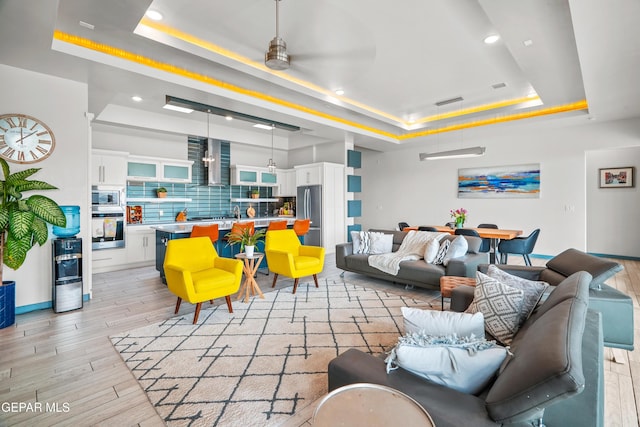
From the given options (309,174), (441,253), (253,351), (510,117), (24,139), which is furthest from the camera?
(309,174)

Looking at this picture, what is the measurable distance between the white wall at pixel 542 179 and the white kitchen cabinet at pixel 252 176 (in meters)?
3.68

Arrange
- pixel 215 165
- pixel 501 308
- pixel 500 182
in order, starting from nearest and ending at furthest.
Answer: pixel 501 308
pixel 500 182
pixel 215 165

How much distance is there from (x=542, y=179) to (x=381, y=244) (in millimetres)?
4282

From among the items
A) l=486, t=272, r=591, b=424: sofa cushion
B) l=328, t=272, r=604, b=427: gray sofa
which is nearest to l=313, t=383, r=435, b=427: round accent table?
l=328, t=272, r=604, b=427: gray sofa

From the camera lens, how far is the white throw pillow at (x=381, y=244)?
5027 millimetres

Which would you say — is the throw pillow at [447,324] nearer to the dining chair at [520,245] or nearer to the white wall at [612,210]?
the dining chair at [520,245]

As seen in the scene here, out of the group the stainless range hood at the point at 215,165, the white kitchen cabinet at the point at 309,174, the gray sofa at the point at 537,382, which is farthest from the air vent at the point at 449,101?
the gray sofa at the point at 537,382

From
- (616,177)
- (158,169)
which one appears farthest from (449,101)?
(158,169)

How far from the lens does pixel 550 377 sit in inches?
34.1

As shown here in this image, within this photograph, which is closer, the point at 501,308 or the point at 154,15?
the point at 501,308

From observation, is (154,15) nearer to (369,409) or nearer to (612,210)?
(369,409)

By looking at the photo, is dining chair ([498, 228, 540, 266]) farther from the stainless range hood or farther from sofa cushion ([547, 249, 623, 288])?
the stainless range hood

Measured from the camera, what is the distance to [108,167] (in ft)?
18.4

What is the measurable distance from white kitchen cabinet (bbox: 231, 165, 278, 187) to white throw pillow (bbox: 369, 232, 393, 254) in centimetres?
399
